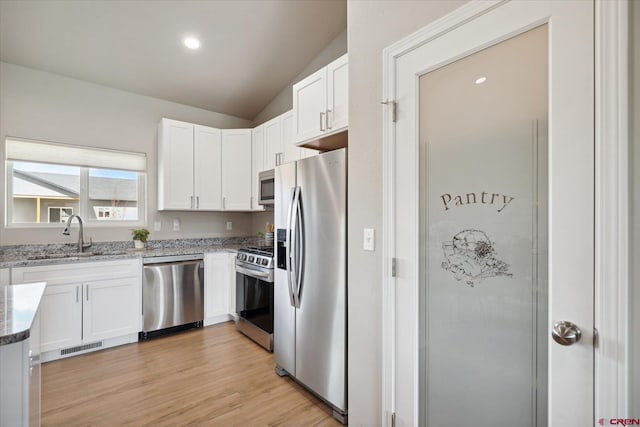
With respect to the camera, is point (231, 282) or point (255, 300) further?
point (231, 282)

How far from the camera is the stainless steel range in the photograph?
288 cm

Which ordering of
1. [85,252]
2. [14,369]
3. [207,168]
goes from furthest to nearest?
[207,168] < [85,252] < [14,369]

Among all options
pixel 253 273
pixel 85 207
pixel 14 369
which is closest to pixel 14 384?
pixel 14 369

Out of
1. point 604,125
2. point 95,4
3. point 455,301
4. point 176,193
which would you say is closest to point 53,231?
point 176,193

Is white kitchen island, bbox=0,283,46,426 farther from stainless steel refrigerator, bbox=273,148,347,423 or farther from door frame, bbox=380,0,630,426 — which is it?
door frame, bbox=380,0,630,426

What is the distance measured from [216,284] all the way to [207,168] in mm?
1480

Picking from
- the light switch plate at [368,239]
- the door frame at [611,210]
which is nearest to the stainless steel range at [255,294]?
the light switch plate at [368,239]

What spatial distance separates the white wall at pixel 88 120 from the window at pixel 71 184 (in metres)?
0.10

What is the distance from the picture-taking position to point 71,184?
341 centimetres

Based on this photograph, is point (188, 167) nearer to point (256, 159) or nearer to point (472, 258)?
point (256, 159)

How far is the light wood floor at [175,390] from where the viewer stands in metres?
1.96

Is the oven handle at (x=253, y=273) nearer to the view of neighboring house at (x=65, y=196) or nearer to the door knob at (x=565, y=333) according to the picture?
the view of neighboring house at (x=65, y=196)

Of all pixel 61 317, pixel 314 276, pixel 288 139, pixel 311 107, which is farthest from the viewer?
pixel 288 139

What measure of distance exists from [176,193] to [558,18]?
12.3 feet
